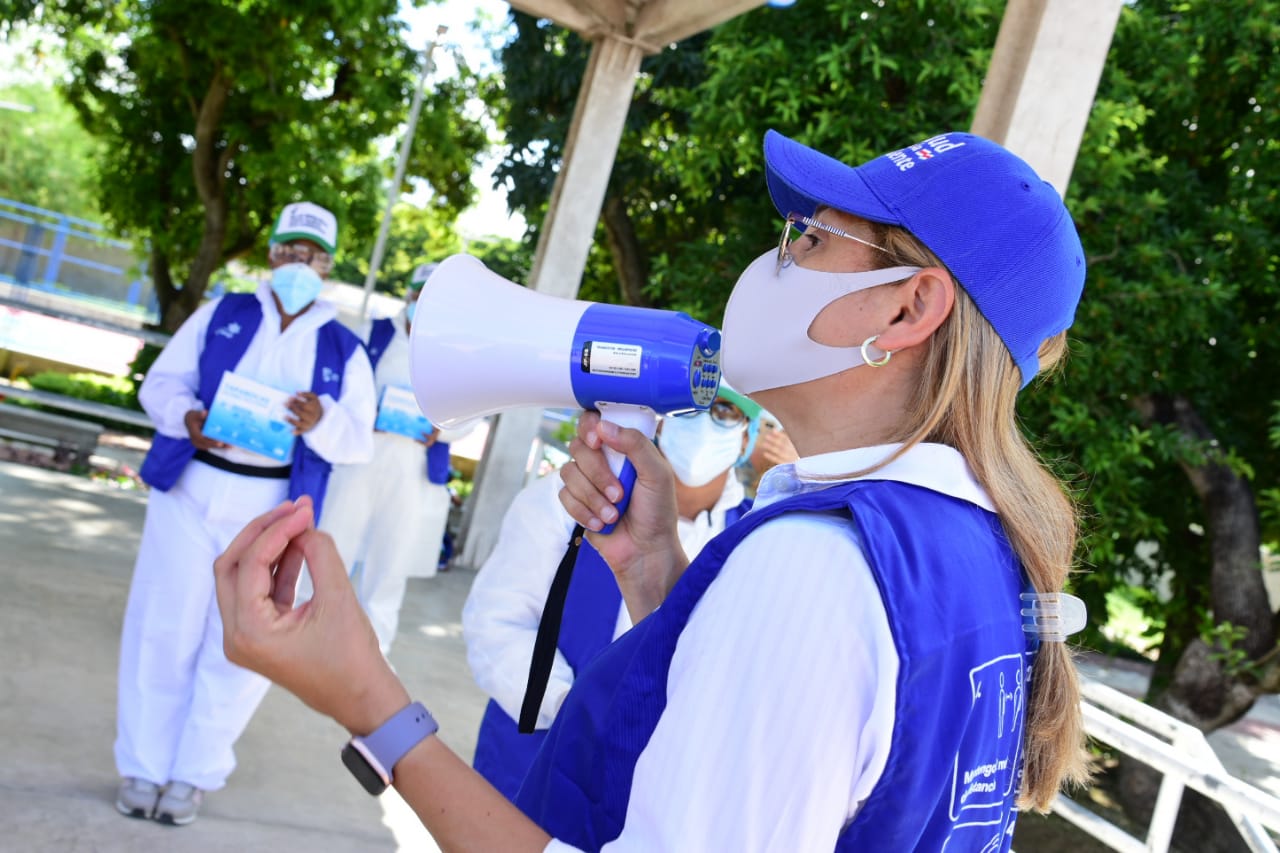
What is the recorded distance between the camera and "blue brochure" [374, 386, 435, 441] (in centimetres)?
597

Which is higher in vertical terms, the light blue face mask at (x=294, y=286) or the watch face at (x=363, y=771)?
the light blue face mask at (x=294, y=286)

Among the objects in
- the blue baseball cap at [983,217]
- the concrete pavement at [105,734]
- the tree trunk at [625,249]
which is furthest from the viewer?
the tree trunk at [625,249]

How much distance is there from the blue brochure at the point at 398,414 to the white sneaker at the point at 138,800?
2.42m

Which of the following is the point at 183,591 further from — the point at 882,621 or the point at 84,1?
the point at 84,1

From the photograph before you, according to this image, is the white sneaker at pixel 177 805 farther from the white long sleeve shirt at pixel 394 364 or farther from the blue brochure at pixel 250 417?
the white long sleeve shirt at pixel 394 364

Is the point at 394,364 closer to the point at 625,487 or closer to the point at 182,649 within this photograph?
the point at 182,649

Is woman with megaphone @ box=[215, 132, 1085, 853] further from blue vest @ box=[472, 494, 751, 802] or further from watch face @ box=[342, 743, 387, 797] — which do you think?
blue vest @ box=[472, 494, 751, 802]

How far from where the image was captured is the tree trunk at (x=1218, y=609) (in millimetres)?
6203

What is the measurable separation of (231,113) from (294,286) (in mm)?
11341

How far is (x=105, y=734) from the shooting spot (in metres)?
4.50

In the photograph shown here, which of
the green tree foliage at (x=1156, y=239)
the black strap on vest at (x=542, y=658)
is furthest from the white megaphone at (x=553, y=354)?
the green tree foliage at (x=1156, y=239)

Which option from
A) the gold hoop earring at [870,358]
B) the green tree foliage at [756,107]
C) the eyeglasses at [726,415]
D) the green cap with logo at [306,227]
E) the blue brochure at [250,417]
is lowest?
the blue brochure at [250,417]

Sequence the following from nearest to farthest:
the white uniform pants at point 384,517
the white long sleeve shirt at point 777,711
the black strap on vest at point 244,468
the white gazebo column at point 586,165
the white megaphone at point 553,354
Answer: the white long sleeve shirt at point 777,711 < the white megaphone at point 553,354 < the black strap on vest at point 244,468 < the white uniform pants at point 384,517 < the white gazebo column at point 586,165

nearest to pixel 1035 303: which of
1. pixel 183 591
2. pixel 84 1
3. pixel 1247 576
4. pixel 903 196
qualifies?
pixel 903 196
